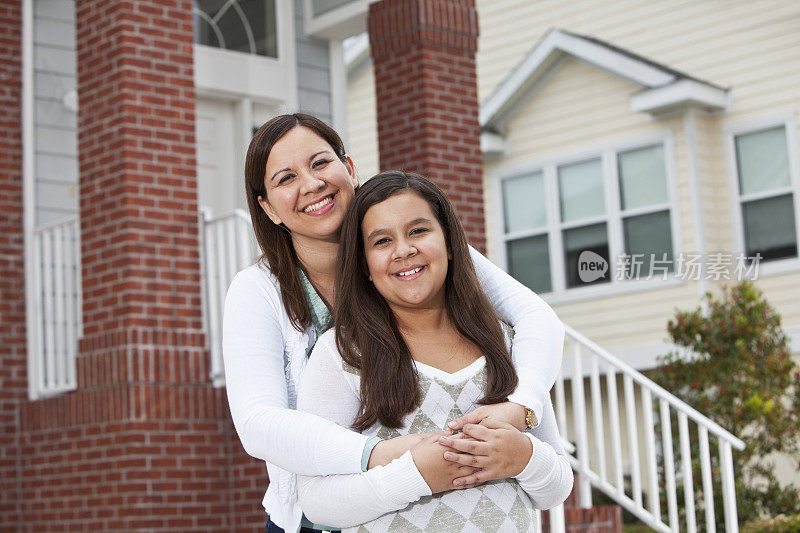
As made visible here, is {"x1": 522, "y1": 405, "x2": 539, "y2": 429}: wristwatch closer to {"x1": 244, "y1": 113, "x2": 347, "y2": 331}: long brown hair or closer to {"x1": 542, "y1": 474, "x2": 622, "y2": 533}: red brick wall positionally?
{"x1": 244, "y1": 113, "x2": 347, "y2": 331}: long brown hair

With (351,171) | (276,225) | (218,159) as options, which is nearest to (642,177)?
(218,159)

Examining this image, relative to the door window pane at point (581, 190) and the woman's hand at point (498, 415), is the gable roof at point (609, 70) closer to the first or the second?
the door window pane at point (581, 190)

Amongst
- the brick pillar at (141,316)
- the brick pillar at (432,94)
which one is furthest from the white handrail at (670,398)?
the brick pillar at (141,316)

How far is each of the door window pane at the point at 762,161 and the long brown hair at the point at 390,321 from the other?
34.6 ft

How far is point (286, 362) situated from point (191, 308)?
14.1 feet

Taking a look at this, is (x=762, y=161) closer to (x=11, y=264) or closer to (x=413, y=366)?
(x=11, y=264)

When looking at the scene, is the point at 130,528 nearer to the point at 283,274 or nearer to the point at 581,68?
the point at 283,274

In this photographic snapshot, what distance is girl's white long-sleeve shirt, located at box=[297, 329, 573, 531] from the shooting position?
2209mm

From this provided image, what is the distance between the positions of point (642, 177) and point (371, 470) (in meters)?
11.4

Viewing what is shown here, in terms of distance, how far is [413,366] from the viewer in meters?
2.33

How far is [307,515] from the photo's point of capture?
7.65 ft

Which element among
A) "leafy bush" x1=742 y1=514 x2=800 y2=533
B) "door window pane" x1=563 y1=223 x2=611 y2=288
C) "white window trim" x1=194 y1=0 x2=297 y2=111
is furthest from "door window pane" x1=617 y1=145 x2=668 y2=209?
"white window trim" x1=194 y1=0 x2=297 y2=111

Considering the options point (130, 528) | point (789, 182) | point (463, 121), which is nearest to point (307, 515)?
point (130, 528)

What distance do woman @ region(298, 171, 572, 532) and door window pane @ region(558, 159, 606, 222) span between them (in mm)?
11154
